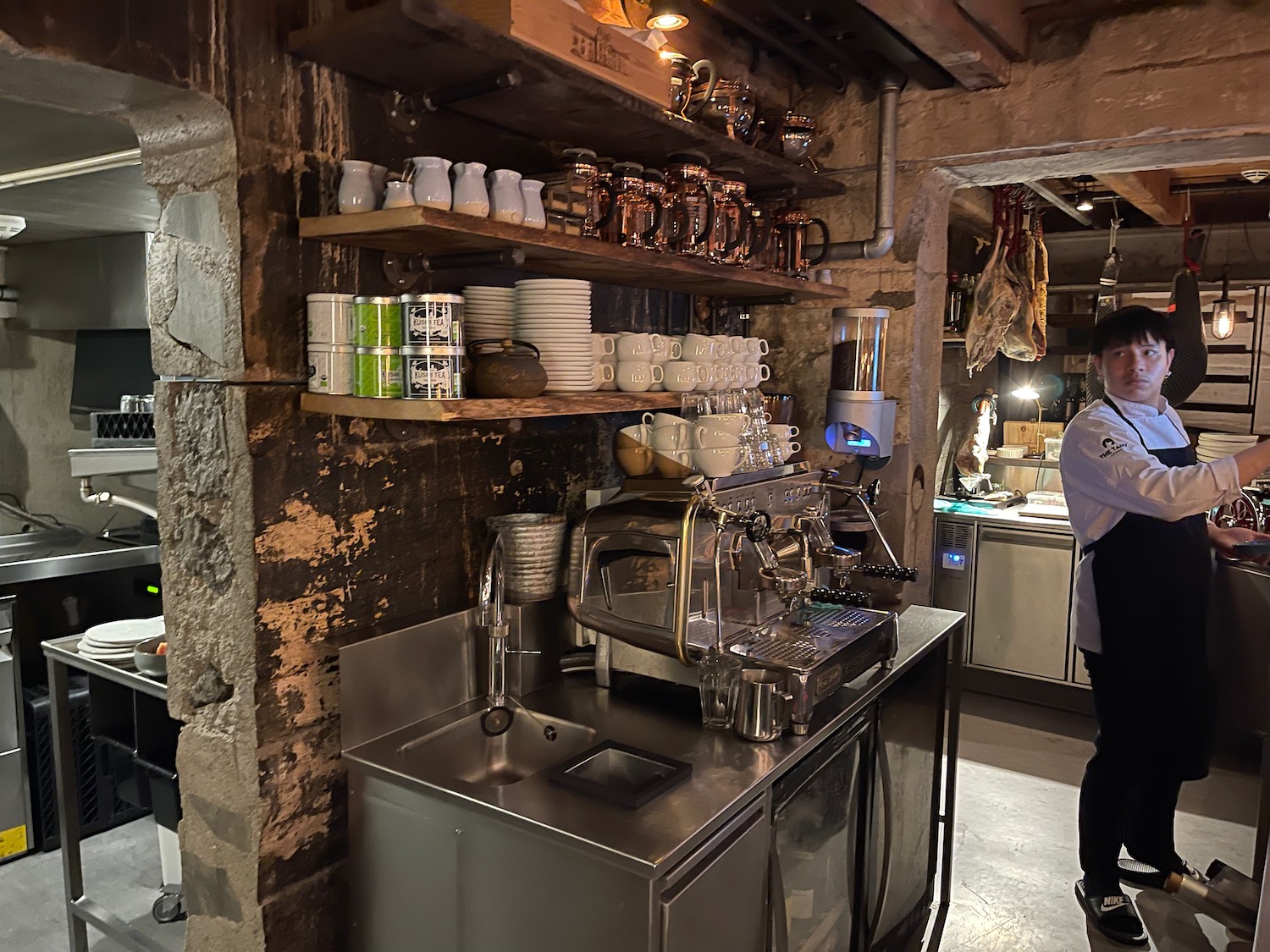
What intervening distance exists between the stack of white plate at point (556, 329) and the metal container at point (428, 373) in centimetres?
30

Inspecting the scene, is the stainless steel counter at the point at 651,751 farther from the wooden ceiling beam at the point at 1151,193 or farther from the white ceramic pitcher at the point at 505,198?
the wooden ceiling beam at the point at 1151,193

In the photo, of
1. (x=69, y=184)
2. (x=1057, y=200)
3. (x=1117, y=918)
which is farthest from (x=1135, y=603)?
(x=69, y=184)

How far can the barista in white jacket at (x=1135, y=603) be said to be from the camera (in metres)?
2.57

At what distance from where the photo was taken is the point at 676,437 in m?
2.15

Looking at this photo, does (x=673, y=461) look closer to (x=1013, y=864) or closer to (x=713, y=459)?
(x=713, y=459)

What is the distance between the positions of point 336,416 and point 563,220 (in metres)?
0.56

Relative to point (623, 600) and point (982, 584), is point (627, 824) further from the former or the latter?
point (982, 584)

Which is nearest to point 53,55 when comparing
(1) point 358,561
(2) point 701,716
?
(1) point 358,561

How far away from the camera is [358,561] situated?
1804mm

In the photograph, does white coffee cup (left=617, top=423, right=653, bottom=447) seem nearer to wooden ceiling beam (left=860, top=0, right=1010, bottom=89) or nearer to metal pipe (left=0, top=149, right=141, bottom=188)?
wooden ceiling beam (left=860, top=0, right=1010, bottom=89)

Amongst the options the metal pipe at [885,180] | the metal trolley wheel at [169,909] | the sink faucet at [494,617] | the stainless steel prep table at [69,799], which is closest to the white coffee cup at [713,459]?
the sink faucet at [494,617]

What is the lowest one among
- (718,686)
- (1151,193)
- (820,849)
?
(820,849)

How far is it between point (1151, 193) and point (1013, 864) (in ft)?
10.4

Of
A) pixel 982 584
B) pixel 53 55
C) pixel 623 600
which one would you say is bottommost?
pixel 982 584
